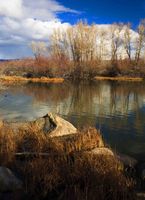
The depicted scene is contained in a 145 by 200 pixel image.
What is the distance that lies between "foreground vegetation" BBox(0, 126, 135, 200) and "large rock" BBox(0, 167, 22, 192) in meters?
0.20

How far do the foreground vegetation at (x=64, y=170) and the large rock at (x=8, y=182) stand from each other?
203mm

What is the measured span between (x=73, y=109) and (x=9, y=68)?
52013 mm

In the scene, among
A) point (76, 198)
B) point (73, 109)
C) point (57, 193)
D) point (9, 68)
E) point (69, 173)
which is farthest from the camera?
point (9, 68)

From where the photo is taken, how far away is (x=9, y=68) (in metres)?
76.7

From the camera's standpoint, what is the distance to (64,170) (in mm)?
9312

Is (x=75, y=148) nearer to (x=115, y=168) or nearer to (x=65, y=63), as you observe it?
(x=115, y=168)

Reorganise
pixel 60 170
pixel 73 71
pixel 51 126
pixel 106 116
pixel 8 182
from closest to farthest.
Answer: pixel 8 182 < pixel 60 170 < pixel 51 126 < pixel 106 116 < pixel 73 71

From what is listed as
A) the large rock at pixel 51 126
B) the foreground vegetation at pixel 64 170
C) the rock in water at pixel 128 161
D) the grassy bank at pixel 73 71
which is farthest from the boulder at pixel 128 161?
the grassy bank at pixel 73 71

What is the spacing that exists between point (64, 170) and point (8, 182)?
1523 millimetres

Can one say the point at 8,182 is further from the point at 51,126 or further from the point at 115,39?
the point at 115,39

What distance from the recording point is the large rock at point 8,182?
28.1ft

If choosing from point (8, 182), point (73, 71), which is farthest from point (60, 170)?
point (73, 71)

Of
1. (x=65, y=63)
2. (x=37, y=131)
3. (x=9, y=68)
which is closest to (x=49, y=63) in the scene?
(x=65, y=63)

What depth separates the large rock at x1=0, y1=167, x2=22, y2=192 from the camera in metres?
8.56
